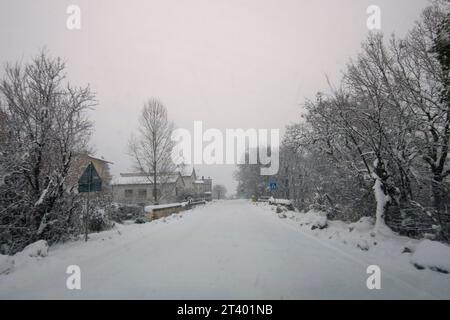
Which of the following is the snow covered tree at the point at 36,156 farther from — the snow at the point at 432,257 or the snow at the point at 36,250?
the snow at the point at 432,257

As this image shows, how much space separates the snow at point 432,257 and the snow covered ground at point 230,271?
11 cm

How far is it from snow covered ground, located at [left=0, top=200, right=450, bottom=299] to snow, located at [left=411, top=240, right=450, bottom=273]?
0.35 feet

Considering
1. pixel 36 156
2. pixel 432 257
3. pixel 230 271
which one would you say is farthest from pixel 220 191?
pixel 432 257

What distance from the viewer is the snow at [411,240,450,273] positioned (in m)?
4.17

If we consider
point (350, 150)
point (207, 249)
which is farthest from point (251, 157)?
point (207, 249)

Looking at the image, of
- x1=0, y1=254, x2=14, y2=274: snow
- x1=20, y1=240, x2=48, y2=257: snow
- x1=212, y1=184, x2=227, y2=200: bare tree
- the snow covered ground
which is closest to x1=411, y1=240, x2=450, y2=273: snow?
the snow covered ground

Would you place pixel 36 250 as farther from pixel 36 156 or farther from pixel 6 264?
pixel 36 156

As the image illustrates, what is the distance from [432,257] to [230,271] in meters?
4.41

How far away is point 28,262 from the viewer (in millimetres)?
5172

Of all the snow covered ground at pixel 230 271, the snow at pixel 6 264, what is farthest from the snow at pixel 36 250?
the snow at pixel 6 264

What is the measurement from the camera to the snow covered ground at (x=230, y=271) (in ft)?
11.5

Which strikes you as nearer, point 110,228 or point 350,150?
point 350,150

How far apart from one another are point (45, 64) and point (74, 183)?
460 cm
